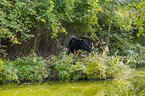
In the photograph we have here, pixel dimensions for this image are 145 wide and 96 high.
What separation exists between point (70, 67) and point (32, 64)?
1358mm

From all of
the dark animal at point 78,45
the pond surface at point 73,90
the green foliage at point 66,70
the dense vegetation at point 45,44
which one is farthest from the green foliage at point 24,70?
the dark animal at point 78,45

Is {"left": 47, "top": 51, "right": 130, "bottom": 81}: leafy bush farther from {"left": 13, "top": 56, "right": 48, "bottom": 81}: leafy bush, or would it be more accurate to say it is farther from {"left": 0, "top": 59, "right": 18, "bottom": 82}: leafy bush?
{"left": 0, "top": 59, "right": 18, "bottom": 82}: leafy bush

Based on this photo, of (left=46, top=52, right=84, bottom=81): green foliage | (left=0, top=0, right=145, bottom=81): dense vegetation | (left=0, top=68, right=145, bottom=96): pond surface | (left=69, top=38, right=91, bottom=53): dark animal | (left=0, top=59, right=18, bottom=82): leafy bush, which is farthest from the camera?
(left=69, top=38, right=91, bottom=53): dark animal

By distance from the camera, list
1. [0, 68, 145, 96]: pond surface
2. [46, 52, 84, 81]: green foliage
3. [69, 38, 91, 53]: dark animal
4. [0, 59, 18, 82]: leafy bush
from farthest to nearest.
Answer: [69, 38, 91, 53]: dark animal, [46, 52, 84, 81]: green foliage, [0, 59, 18, 82]: leafy bush, [0, 68, 145, 96]: pond surface

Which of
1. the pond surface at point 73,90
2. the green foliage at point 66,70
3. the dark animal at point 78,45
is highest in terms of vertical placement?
the dark animal at point 78,45

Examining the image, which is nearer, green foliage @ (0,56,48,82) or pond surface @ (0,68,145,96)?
pond surface @ (0,68,145,96)

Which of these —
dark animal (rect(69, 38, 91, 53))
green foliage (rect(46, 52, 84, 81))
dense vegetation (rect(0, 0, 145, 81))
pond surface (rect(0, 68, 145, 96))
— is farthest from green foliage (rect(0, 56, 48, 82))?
dark animal (rect(69, 38, 91, 53))

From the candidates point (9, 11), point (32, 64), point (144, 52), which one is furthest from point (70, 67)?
point (144, 52)

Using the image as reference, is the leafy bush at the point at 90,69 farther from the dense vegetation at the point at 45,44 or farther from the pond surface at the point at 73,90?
the pond surface at the point at 73,90

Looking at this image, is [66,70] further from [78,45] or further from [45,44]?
[78,45]

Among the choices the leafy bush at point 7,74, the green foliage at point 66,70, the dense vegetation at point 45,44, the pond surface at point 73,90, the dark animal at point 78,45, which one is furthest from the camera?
the dark animal at point 78,45

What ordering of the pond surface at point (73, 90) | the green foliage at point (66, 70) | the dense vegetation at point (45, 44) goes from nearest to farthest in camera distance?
the pond surface at point (73, 90)
the dense vegetation at point (45, 44)
the green foliage at point (66, 70)

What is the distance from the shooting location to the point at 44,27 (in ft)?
Answer: 23.3

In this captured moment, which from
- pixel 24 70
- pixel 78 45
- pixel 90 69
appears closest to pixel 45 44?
pixel 24 70
